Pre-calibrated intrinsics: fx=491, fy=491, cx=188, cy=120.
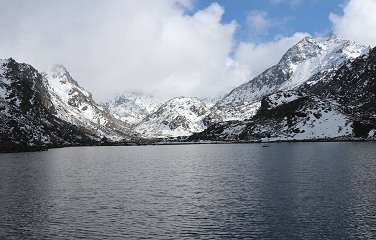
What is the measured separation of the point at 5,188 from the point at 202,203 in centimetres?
5614

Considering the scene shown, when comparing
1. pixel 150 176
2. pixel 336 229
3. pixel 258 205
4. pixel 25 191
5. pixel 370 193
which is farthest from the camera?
pixel 150 176

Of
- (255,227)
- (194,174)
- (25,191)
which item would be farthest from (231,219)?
(194,174)

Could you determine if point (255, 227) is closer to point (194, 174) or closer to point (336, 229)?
point (336, 229)

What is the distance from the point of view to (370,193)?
103 metres

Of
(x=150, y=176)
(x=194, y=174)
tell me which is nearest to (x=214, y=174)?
(x=194, y=174)

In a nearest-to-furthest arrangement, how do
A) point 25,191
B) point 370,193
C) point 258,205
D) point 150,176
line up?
point 258,205 < point 370,193 < point 25,191 < point 150,176

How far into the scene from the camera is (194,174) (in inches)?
6309

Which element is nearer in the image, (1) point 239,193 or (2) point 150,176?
(1) point 239,193

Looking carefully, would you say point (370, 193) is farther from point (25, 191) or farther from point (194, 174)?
point (25, 191)

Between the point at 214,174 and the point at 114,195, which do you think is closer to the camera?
the point at 114,195

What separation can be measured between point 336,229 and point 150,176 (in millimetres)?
91611

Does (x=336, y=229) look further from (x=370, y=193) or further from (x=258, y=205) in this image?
(x=370, y=193)

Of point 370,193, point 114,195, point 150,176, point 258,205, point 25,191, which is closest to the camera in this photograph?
point 258,205

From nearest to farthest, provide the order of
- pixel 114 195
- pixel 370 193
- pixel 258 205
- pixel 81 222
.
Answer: pixel 81 222
pixel 258 205
pixel 370 193
pixel 114 195
